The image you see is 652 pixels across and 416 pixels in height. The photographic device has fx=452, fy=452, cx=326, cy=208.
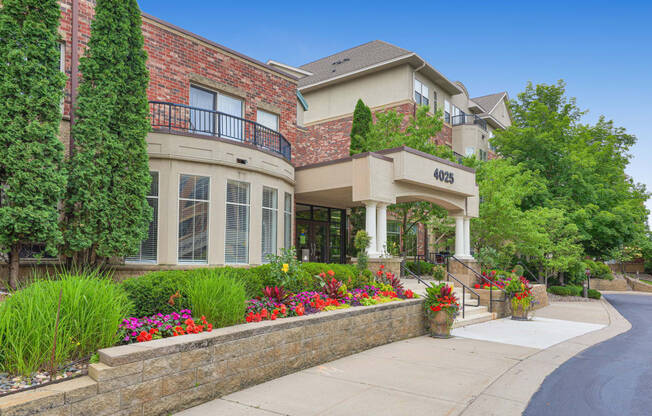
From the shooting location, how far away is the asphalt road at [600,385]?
5668 millimetres

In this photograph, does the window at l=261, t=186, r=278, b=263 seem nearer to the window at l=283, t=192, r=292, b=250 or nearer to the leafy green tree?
the window at l=283, t=192, r=292, b=250

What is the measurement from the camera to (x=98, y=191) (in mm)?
9742

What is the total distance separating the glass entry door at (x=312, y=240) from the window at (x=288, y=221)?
361cm

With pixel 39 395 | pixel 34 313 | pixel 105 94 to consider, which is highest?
pixel 105 94

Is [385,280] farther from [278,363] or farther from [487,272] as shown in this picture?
[487,272]

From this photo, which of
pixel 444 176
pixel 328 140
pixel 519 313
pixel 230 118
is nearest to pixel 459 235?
pixel 444 176

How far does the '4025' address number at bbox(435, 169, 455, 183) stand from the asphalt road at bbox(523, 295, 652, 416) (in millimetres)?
7641

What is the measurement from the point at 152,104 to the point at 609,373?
41.7ft

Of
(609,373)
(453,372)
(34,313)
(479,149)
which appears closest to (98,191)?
(34,313)

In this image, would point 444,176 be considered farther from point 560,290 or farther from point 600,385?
point 560,290

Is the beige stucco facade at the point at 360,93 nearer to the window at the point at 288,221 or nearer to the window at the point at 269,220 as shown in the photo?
the window at the point at 288,221

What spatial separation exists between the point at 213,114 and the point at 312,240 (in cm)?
777

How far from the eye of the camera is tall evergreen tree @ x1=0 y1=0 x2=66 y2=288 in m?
8.38

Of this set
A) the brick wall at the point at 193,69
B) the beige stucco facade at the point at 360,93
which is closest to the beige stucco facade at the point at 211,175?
the brick wall at the point at 193,69
